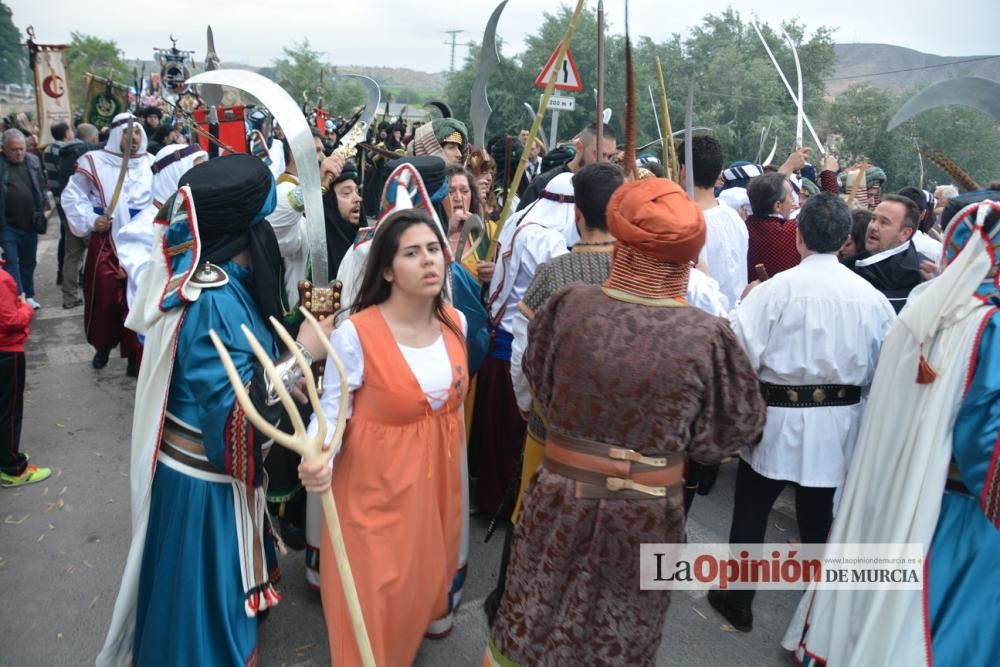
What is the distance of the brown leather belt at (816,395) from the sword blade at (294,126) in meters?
2.04

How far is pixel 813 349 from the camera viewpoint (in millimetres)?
2982

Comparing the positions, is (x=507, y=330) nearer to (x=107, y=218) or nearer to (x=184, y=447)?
(x=184, y=447)

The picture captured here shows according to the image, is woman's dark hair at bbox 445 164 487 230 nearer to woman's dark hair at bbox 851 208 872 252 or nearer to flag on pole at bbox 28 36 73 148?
woman's dark hair at bbox 851 208 872 252

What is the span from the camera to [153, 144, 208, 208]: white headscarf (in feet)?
17.9

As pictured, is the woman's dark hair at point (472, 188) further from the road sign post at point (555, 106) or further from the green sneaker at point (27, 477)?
the green sneaker at point (27, 477)

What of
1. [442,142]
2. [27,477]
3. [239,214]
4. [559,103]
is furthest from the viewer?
[559,103]

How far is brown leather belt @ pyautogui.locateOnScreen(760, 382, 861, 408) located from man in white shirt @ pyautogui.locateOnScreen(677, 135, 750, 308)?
1431 mm

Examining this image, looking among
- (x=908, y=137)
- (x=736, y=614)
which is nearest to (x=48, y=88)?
(x=736, y=614)

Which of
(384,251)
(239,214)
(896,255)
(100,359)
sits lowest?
(100,359)

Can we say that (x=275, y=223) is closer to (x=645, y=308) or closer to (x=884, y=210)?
(x=645, y=308)

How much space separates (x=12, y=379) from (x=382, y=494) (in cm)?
297

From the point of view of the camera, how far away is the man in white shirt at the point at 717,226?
436cm

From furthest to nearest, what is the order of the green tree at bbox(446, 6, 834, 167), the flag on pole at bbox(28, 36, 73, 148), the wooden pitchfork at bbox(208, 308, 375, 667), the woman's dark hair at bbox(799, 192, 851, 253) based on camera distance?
1. the green tree at bbox(446, 6, 834, 167)
2. the flag on pole at bbox(28, 36, 73, 148)
3. the woman's dark hair at bbox(799, 192, 851, 253)
4. the wooden pitchfork at bbox(208, 308, 375, 667)

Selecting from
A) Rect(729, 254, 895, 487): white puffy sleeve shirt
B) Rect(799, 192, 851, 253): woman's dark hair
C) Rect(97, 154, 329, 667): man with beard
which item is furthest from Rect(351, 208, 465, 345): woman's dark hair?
Rect(799, 192, 851, 253): woman's dark hair
